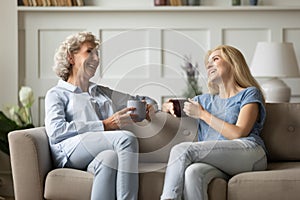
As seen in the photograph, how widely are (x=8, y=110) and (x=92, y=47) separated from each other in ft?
6.24

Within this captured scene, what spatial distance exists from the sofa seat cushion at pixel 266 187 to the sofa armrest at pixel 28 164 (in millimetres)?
917

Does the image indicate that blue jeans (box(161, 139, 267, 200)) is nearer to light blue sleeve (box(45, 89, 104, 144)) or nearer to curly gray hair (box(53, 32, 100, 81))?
light blue sleeve (box(45, 89, 104, 144))

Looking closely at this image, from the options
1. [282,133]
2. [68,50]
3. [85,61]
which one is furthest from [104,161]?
[282,133]

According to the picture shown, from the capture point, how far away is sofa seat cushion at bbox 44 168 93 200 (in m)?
3.13

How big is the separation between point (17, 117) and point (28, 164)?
1890 millimetres

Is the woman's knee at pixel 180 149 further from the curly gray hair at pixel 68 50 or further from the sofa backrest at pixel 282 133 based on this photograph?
the curly gray hair at pixel 68 50

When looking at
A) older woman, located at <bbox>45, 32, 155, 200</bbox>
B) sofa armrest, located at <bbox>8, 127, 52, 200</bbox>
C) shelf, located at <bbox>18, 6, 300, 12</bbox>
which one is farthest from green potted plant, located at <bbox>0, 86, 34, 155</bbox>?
sofa armrest, located at <bbox>8, 127, 52, 200</bbox>

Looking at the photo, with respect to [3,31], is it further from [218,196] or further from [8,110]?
[218,196]

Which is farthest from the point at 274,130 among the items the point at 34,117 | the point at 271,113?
the point at 34,117

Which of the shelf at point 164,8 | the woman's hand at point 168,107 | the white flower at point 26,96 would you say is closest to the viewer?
the woman's hand at point 168,107

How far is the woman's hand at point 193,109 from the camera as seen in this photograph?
331cm

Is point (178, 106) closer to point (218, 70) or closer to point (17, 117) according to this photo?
point (218, 70)

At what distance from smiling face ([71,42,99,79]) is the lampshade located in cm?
174

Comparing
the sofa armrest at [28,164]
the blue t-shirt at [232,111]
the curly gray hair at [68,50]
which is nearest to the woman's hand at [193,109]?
the blue t-shirt at [232,111]
